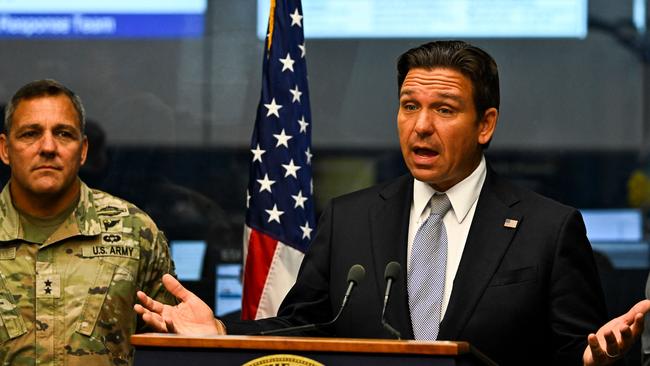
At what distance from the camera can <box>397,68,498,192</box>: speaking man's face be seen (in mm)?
4629

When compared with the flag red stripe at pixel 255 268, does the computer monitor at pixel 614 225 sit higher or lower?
higher

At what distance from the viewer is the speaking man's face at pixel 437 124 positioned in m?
4.63

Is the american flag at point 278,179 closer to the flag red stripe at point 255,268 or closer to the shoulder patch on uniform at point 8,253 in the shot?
the flag red stripe at point 255,268

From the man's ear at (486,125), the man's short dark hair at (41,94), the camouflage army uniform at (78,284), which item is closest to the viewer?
the man's ear at (486,125)

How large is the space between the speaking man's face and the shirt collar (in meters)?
0.05

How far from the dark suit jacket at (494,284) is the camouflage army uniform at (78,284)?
82cm

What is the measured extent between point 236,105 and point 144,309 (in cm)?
360

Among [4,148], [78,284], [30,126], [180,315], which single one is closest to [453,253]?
[180,315]

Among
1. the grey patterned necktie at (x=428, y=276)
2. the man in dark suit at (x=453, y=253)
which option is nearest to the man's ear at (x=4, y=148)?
the man in dark suit at (x=453, y=253)

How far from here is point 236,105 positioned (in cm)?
777

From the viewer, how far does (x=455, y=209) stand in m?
4.72

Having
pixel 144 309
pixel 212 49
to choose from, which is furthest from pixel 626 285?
pixel 144 309

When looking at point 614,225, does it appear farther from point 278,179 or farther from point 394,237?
point 394,237

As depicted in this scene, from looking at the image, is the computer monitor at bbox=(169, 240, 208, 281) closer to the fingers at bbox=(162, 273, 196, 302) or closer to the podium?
the fingers at bbox=(162, 273, 196, 302)
